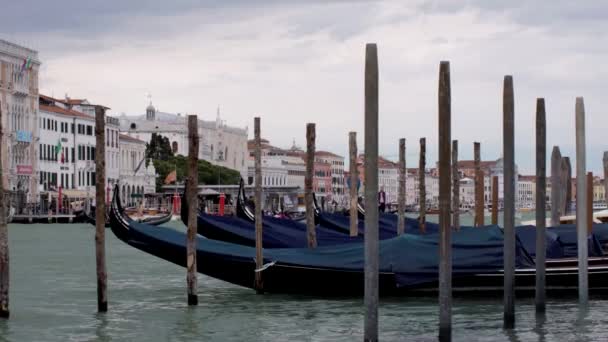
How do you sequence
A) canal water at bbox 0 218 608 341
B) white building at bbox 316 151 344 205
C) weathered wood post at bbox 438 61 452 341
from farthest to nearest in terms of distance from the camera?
white building at bbox 316 151 344 205 < canal water at bbox 0 218 608 341 < weathered wood post at bbox 438 61 452 341

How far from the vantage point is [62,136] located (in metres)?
46.7

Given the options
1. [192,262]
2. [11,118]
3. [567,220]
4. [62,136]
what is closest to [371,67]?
[192,262]

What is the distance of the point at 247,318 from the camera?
32.1 ft

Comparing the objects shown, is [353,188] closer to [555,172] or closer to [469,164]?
[555,172]

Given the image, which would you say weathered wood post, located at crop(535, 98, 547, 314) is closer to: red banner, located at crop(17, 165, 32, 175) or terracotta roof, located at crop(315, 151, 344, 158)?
red banner, located at crop(17, 165, 32, 175)

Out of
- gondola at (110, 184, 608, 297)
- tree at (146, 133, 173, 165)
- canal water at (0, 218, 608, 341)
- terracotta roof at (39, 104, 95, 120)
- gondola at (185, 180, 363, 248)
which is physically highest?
terracotta roof at (39, 104, 95, 120)

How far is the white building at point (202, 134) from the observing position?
74125mm

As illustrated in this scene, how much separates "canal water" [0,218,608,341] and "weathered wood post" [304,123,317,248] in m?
0.83

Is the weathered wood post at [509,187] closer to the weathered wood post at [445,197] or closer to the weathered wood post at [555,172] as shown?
the weathered wood post at [445,197]

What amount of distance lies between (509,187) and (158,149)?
5891 cm

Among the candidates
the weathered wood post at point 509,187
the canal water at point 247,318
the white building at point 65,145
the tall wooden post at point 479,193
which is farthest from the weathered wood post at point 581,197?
the white building at point 65,145

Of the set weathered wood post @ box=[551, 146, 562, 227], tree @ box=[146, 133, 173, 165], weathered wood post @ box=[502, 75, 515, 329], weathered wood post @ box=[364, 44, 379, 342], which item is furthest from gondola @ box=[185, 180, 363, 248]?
tree @ box=[146, 133, 173, 165]

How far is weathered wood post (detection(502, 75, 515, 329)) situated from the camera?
7.89 m

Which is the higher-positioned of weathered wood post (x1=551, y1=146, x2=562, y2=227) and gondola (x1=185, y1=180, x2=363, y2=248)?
weathered wood post (x1=551, y1=146, x2=562, y2=227)
